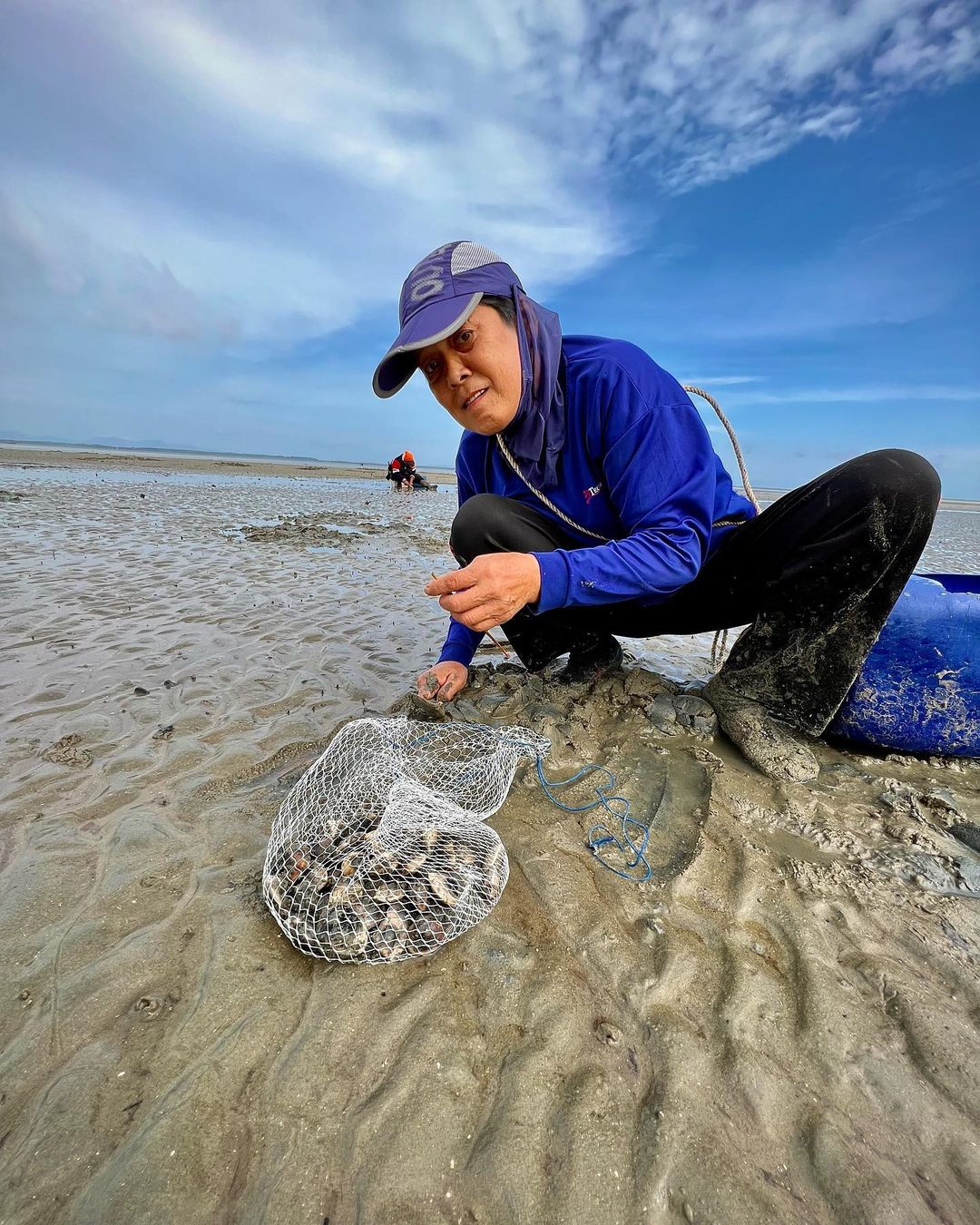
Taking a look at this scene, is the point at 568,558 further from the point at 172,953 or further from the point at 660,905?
the point at 172,953

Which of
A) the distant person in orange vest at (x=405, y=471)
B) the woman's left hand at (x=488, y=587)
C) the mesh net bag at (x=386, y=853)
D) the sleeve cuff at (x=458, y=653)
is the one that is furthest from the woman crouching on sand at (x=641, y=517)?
the distant person in orange vest at (x=405, y=471)

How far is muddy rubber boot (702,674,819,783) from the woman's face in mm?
1934

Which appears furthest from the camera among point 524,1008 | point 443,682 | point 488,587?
point 443,682

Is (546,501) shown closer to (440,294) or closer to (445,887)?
(440,294)

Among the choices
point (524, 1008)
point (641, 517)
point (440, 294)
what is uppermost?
point (440, 294)

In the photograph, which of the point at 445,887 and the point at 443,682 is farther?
the point at 443,682

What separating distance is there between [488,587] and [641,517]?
88 cm

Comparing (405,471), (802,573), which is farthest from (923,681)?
(405,471)

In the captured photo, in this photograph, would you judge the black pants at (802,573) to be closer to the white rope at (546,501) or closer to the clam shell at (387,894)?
the white rope at (546,501)

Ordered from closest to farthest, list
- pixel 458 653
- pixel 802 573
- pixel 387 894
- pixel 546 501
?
pixel 387 894 < pixel 802 573 < pixel 546 501 < pixel 458 653

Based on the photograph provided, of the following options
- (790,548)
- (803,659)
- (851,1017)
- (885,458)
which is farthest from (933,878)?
(885,458)

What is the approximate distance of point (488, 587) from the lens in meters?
2.20

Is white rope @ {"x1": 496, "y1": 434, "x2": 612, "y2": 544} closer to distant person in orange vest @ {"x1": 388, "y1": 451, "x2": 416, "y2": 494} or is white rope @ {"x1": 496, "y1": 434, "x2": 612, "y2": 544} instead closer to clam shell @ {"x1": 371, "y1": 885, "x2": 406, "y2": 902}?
clam shell @ {"x1": 371, "y1": 885, "x2": 406, "y2": 902}

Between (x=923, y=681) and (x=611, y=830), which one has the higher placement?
(x=923, y=681)
